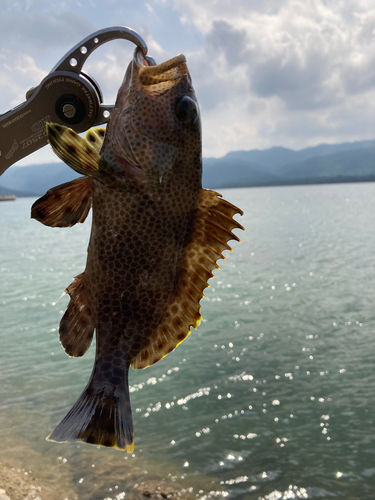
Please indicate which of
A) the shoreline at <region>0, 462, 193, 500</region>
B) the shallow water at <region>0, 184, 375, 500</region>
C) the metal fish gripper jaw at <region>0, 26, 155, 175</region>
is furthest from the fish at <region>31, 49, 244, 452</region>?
the shallow water at <region>0, 184, 375, 500</region>

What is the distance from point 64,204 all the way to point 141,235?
521mm

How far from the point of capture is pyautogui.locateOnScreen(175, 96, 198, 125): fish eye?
9.43ft

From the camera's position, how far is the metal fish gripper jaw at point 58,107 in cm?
316

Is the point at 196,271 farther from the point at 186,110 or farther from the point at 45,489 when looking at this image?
the point at 45,489

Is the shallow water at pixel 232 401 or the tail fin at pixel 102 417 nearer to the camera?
the tail fin at pixel 102 417

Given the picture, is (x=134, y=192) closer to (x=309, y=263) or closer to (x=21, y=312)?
(x=21, y=312)

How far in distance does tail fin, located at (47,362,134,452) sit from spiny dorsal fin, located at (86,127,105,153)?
1.49m

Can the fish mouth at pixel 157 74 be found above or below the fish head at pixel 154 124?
above

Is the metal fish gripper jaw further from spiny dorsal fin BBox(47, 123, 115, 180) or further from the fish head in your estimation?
spiny dorsal fin BBox(47, 123, 115, 180)

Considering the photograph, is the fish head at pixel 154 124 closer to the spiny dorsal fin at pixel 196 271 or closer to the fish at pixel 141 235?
the fish at pixel 141 235

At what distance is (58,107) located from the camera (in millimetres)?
3184

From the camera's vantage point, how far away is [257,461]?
10352mm

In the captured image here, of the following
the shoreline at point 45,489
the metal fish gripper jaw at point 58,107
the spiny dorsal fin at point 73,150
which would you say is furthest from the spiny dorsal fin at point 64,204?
the shoreline at point 45,489

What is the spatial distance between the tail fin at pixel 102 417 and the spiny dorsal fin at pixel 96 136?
1.49m
